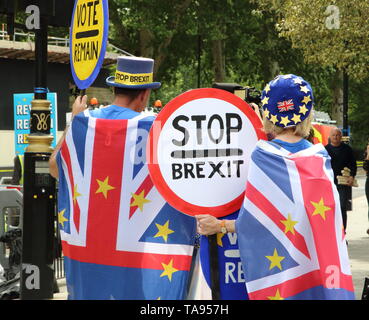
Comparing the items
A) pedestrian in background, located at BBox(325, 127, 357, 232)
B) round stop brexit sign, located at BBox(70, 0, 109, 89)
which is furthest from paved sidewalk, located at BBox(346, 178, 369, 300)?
round stop brexit sign, located at BBox(70, 0, 109, 89)

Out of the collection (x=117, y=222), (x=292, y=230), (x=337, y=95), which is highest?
(x=292, y=230)

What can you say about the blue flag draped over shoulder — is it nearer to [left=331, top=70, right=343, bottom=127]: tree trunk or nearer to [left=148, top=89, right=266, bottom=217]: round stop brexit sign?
[left=148, top=89, right=266, bottom=217]: round stop brexit sign

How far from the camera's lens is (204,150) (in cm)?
473

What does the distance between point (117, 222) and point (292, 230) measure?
117 centimetres

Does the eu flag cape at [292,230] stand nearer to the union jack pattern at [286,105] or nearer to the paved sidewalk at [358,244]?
the union jack pattern at [286,105]

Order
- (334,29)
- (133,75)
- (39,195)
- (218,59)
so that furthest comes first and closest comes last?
(218,59) < (334,29) < (39,195) < (133,75)

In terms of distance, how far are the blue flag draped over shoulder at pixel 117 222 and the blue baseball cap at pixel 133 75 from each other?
0.22 metres

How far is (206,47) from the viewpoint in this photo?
160ft

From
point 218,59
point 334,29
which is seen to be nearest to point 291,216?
point 334,29

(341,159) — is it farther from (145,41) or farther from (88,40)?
(145,41)

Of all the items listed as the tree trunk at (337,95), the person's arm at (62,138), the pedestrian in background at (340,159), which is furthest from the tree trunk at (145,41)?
the person's arm at (62,138)

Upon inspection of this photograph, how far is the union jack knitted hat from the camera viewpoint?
444 centimetres

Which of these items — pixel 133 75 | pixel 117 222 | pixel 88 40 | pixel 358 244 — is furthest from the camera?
pixel 358 244

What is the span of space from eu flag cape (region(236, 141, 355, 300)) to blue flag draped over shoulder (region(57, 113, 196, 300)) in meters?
0.64
